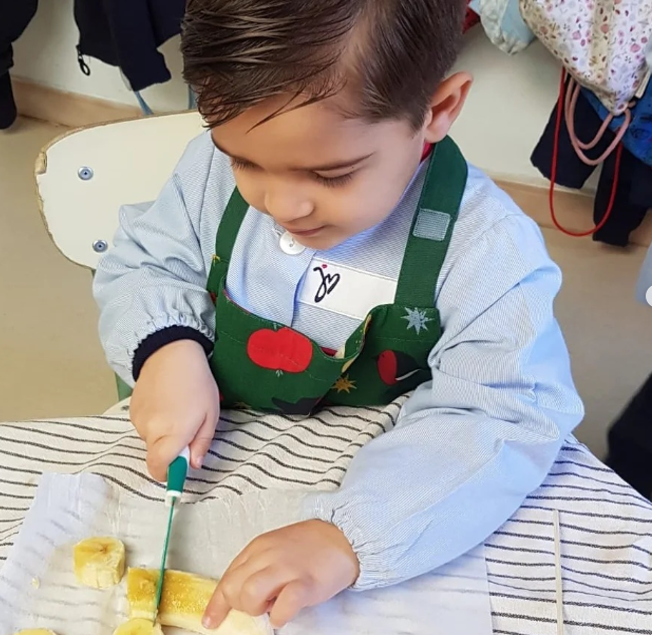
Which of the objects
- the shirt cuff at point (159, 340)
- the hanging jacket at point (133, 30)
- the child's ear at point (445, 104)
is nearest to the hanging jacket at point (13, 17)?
the hanging jacket at point (133, 30)

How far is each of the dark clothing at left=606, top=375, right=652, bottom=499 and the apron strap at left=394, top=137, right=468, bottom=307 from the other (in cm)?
58

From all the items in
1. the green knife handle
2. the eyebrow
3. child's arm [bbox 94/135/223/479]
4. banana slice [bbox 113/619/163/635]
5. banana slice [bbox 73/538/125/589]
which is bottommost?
banana slice [bbox 113/619/163/635]

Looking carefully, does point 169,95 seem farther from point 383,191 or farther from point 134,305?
point 383,191

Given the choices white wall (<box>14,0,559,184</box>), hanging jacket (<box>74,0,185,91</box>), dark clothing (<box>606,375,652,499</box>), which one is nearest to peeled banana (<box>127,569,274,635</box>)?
dark clothing (<box>606,375,652,499</box>)

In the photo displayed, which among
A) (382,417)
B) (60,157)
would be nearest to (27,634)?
(382,417)

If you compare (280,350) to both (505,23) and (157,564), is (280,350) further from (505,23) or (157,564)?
(505,23)

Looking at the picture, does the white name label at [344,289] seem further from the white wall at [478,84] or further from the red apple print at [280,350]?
the white wall at [478,84]

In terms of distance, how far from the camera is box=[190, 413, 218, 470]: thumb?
60 centimetres

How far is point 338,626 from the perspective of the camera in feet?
1.66

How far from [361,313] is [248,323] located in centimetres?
9

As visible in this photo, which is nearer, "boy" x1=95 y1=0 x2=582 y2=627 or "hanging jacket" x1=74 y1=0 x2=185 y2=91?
"boy" x1=95 y1=0 x2=582 y2=627

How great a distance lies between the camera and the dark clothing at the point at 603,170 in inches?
54.7

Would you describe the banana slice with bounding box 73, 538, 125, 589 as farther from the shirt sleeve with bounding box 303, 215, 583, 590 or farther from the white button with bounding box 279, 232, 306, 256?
the white button with bounding box 279, 232, 306, 256

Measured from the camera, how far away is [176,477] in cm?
56
